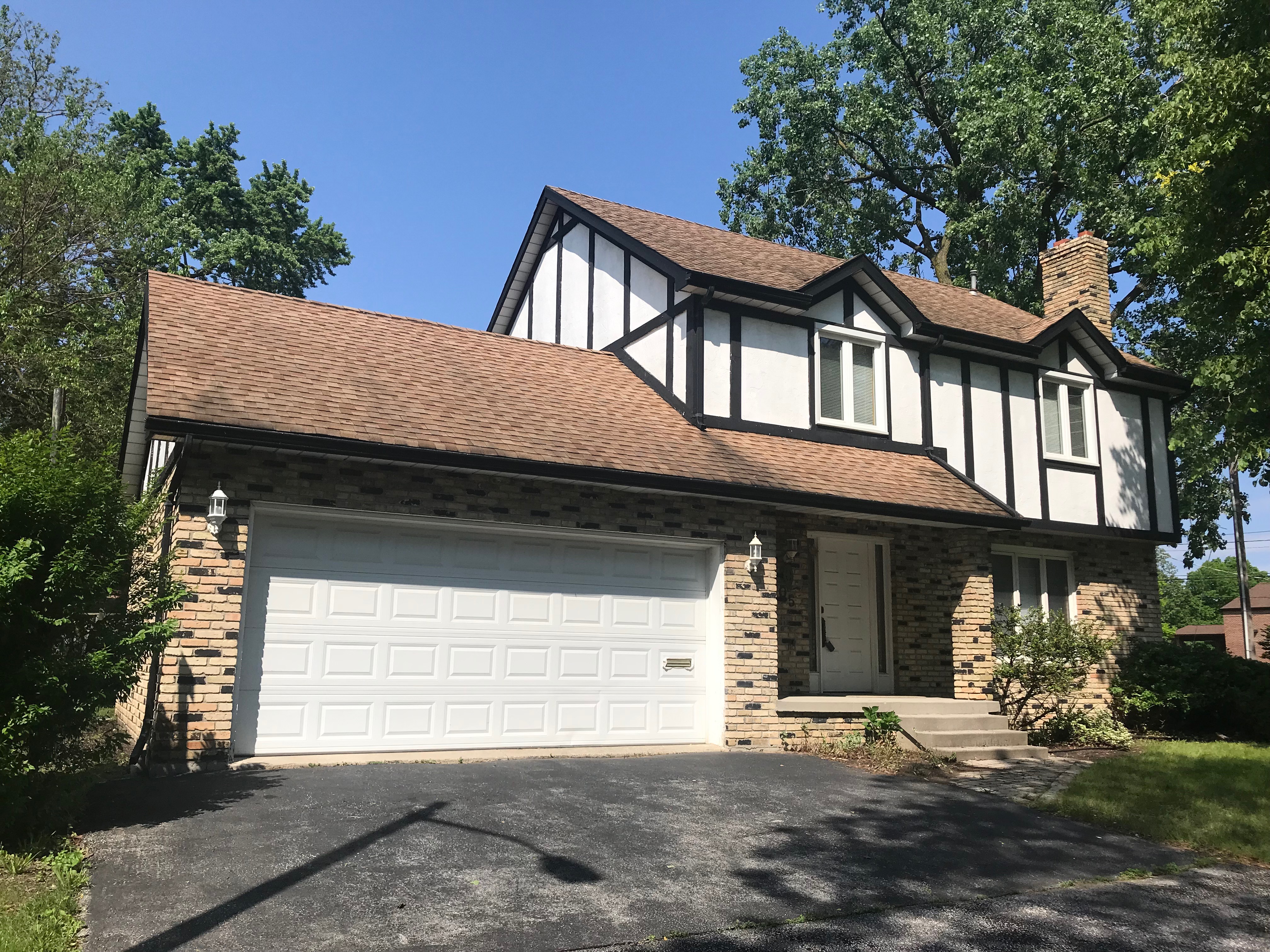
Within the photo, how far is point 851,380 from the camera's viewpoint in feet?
50.4

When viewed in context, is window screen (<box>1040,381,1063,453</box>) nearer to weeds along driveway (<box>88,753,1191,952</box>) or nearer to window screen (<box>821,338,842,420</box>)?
window screen (<box>821,338,842,420</box>)

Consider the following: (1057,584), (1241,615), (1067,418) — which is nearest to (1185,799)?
(1057,584)

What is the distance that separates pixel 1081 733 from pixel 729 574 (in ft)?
20.9

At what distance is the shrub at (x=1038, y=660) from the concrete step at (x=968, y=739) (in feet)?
1.14

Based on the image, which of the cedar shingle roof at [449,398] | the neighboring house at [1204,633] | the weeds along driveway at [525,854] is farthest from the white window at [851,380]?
the neighboring house at [1204,633]

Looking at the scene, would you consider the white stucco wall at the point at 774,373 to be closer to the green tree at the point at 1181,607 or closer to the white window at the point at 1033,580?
the white window at the point at 1033,580

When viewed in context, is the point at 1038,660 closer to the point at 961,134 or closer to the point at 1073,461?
the point at 1073,461

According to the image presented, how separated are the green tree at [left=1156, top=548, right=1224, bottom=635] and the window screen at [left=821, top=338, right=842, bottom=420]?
2667 inches

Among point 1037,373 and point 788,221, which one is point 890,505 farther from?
point 788,221

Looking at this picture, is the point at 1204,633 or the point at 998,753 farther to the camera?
the point at 1204,633

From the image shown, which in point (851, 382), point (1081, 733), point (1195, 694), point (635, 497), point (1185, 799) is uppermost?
point (851, 382)

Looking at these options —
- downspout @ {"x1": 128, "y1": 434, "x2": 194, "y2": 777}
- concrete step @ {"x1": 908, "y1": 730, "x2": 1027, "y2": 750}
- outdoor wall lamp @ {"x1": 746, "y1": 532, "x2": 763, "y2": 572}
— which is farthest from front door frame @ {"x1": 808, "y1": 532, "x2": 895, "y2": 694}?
downspout @ {"x1": 128, "y1": 434, "x2": 194, "y2": 777}

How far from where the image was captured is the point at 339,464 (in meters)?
10.4

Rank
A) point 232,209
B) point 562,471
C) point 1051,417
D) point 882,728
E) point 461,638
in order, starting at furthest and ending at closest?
point 232,209
point 1051,417
point 882,728
point 562,471
point 461,638
